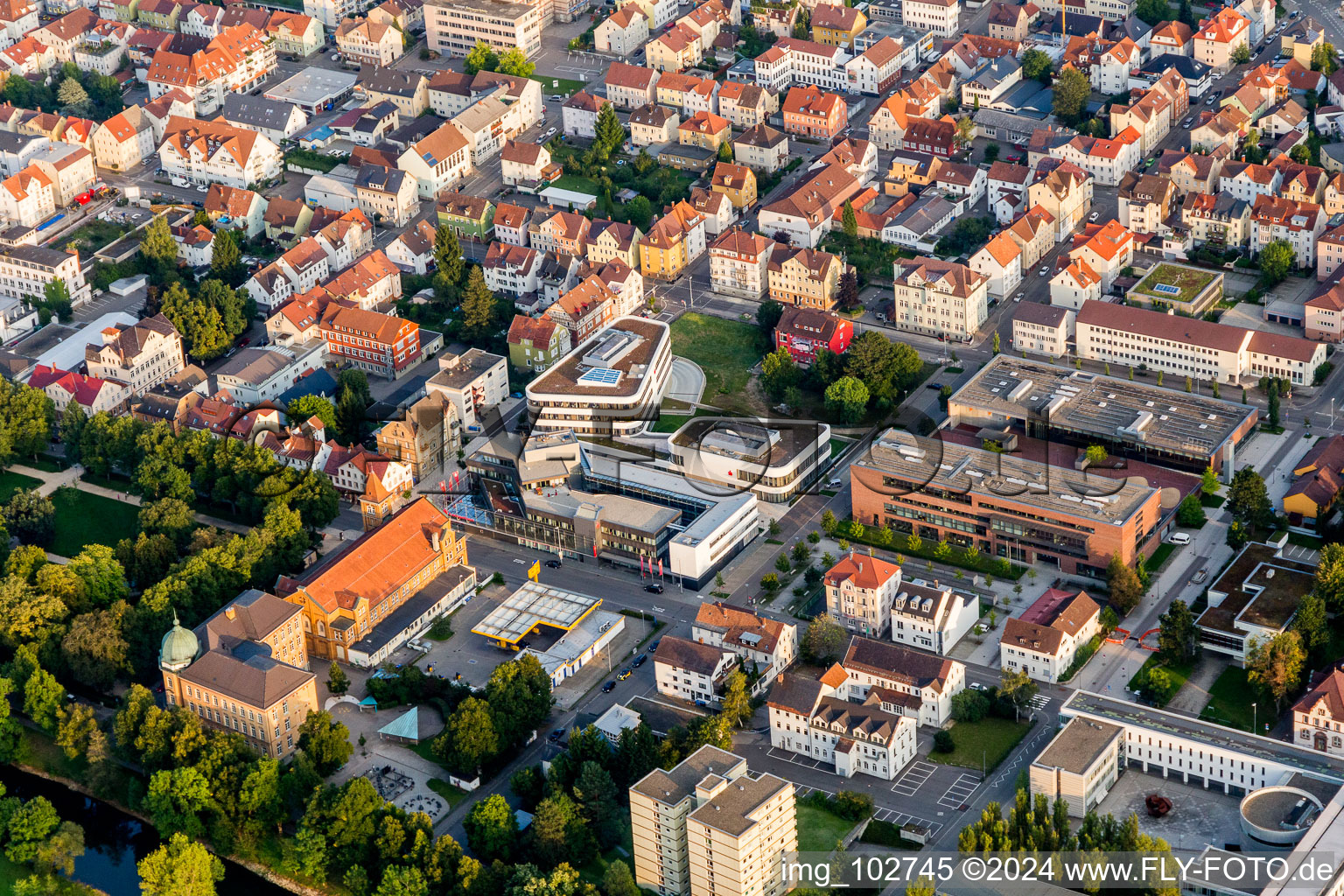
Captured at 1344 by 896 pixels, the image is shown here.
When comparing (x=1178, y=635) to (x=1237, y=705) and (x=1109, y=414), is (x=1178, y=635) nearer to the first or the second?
(x=1237, y=705)

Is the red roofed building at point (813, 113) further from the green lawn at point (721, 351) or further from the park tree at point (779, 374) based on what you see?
the park tree at point (779, 374)

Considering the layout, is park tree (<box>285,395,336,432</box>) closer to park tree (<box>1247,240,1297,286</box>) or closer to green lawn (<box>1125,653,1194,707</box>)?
green lawn (<box>1125,653,1194,707</box>)

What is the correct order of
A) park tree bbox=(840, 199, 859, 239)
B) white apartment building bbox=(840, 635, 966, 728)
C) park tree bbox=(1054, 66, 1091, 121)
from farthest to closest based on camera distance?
park tree bbox=(1054, 66, 1091, 121)
park tree bbox=(840, 199, 859, 239)
white apartment building bbox=(840, 635, 966, 728)

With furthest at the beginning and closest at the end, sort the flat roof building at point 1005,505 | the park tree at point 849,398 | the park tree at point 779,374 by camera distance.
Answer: the park tree at point 779,374 → the park tree at point 849,398 → the flat roof building at point 1005,505

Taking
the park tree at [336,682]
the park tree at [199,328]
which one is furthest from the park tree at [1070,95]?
the park tree at [336,682]

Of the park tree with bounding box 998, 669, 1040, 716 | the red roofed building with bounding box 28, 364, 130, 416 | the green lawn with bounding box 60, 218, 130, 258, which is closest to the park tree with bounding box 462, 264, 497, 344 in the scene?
the red roofed building with bounding box 28, 364, 130, 416

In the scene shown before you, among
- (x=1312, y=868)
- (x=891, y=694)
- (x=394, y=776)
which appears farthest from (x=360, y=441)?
(x=1312, y=868)
